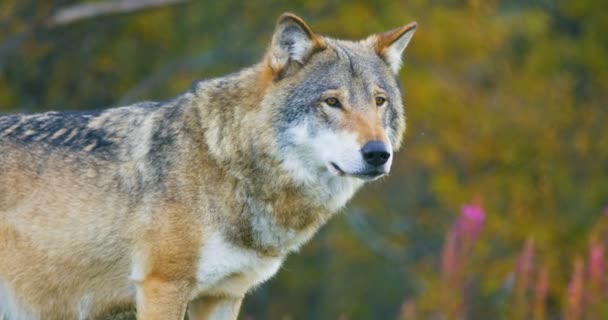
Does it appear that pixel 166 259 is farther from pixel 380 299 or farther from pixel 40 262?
pixel 380 299

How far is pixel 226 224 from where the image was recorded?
6.90 metres

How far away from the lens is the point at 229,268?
271 inches

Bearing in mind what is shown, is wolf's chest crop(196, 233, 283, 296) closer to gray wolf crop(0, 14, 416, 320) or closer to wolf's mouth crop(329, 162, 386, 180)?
gray wolf crop(0, 14, 416, 320)

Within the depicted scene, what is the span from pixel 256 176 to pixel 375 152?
0.79 m

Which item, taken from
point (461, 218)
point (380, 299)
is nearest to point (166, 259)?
point (461, 218)

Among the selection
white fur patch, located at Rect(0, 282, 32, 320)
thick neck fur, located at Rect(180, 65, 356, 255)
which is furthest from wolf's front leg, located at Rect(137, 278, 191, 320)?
white fur patch, located at Rect(0, 282, 32, 320)

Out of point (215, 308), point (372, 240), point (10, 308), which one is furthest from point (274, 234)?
point (372, 240)

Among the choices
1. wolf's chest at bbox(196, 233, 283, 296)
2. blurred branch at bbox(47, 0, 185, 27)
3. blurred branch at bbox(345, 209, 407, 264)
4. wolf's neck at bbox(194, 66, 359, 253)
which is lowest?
blurred branch at bbox(345, 209, 407, 264)

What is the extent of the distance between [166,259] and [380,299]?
2239 cm

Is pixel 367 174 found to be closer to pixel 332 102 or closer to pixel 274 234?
pixel 332 102

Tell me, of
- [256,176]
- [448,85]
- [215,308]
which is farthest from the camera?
[448,85]

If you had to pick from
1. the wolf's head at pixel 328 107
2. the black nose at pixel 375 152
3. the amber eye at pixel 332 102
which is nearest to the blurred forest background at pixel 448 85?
the wolf's head at pixel 328 107

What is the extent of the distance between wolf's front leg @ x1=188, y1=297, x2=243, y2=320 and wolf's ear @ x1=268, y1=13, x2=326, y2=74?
140cm

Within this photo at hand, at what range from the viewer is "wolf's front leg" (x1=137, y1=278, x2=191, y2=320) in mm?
6762
